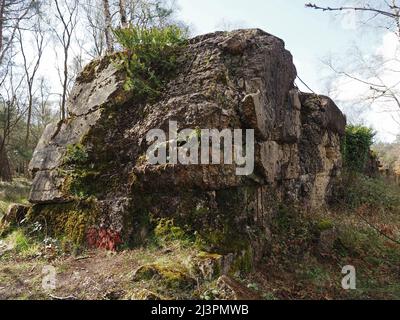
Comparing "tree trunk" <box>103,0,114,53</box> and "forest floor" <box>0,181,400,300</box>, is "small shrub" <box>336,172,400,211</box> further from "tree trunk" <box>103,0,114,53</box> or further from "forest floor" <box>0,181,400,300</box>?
"tree trunk" <box>103,0,114,53</box>

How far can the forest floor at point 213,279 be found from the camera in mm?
4156

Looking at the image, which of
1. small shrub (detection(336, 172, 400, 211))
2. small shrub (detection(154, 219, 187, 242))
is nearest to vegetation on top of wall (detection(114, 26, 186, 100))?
small shrub (detection(154, 219, 187, 242))

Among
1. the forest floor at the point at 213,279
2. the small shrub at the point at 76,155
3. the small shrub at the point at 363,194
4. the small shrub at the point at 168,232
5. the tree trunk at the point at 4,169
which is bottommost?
the forest floor at the point at 213,279

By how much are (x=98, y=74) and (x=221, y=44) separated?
2.74 m

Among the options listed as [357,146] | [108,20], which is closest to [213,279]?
[357,146]

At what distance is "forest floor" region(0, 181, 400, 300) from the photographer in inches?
164

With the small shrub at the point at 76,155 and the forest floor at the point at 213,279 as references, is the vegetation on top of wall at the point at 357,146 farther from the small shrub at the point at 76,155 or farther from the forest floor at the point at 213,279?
the small shrub at the point at 76,155

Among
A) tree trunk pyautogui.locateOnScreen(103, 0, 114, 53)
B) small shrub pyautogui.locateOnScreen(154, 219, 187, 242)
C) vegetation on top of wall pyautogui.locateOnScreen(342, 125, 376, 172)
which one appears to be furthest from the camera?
tree trunk pyautogui.locateOnScreen(103, 0, 114, 53)

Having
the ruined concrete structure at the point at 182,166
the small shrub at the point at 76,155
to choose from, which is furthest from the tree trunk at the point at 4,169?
the small shrub at the point at 76,155

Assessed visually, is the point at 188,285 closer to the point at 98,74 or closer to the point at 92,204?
the point at 92,204

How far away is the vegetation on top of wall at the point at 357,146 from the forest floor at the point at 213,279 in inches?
168

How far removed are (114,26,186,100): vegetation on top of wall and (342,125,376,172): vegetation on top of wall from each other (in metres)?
7.24
